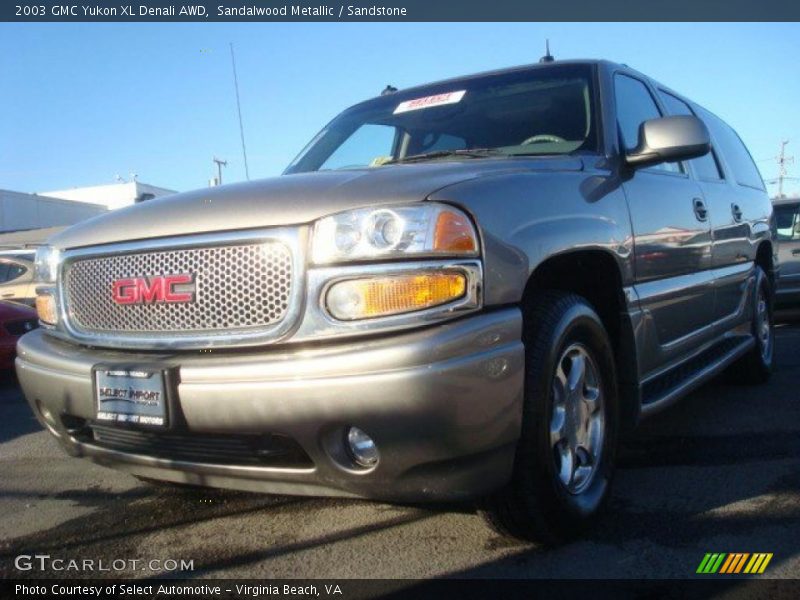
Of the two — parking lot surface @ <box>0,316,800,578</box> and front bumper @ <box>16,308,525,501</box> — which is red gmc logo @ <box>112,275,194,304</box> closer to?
front bumper @ <box>16,308,525,501</box>

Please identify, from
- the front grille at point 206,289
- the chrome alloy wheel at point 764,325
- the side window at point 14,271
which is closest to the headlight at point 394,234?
the front grille at point 206,289

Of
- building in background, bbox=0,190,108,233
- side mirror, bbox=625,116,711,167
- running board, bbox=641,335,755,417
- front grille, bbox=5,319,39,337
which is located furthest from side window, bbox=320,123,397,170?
building in background, bbox=0,190,108,233

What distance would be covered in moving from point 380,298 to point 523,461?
0.70m

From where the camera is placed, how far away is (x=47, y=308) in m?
2.88

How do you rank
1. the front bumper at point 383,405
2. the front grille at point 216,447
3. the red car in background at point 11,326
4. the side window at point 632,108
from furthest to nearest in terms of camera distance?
the red car in background at point 11,326
the side window at point 632,108
the front grille at point 216,447
the front bumper at point 383,405

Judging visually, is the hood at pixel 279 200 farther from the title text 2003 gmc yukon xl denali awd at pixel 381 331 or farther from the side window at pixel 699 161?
the side window at pixel 699 161

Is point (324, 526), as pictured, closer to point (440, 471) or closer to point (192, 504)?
point (192, 504)

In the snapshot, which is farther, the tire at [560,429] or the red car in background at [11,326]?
the red car in background at [11,326]

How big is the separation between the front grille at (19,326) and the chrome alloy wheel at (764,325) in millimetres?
6333

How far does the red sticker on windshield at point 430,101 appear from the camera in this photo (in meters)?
3.73

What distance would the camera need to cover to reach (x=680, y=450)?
146 inches

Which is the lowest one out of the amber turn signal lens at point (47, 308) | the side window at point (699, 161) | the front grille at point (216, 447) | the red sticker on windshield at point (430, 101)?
the front grille at point (216, 447)

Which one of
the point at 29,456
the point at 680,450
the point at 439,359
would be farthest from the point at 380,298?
the point at 29,456

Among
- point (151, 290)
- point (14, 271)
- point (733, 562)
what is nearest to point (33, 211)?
point (14, 271)
